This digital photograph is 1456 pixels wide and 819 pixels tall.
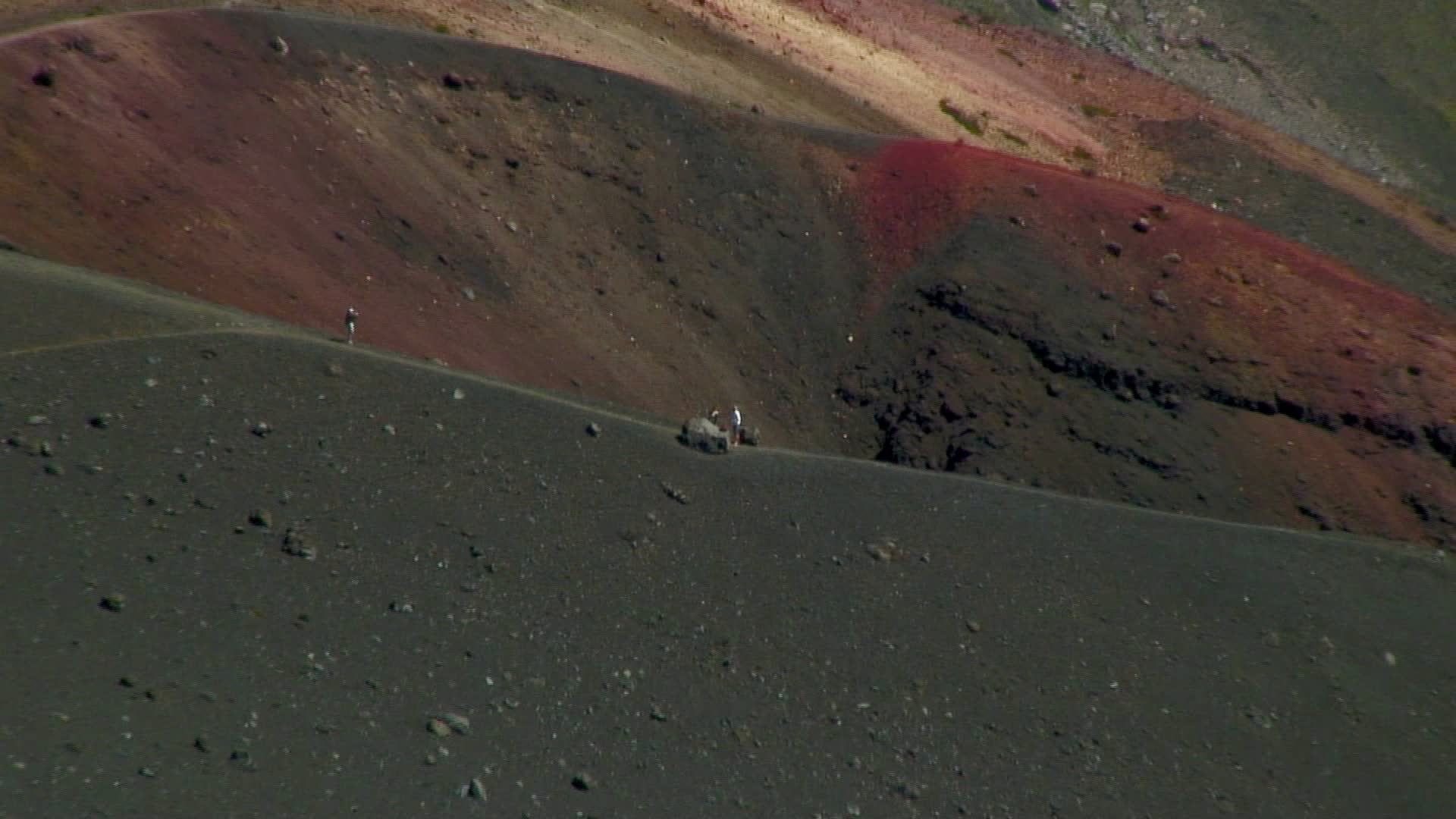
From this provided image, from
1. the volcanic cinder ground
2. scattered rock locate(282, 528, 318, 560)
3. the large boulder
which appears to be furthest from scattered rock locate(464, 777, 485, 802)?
the large boulder

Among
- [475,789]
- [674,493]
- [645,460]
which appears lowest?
[475,789]

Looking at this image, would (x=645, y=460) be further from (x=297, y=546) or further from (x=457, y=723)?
(x=457, y=723)

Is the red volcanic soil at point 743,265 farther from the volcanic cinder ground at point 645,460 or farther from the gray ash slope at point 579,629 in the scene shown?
the gray ash slope at point 579,629

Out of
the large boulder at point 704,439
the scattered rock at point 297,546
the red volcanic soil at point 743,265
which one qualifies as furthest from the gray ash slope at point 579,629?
the red volcanic soil at point 743,265

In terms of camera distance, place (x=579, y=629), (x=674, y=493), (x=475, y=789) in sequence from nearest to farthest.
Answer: (x=475, y=789) < (x=579, y=629) < (x=674, y=493)

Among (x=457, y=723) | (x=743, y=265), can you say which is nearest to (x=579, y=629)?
(x=457, y=723)

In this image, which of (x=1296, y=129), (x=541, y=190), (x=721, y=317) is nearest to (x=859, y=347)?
(x=721, y=317)

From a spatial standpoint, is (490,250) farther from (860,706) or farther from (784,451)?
(860,706)
